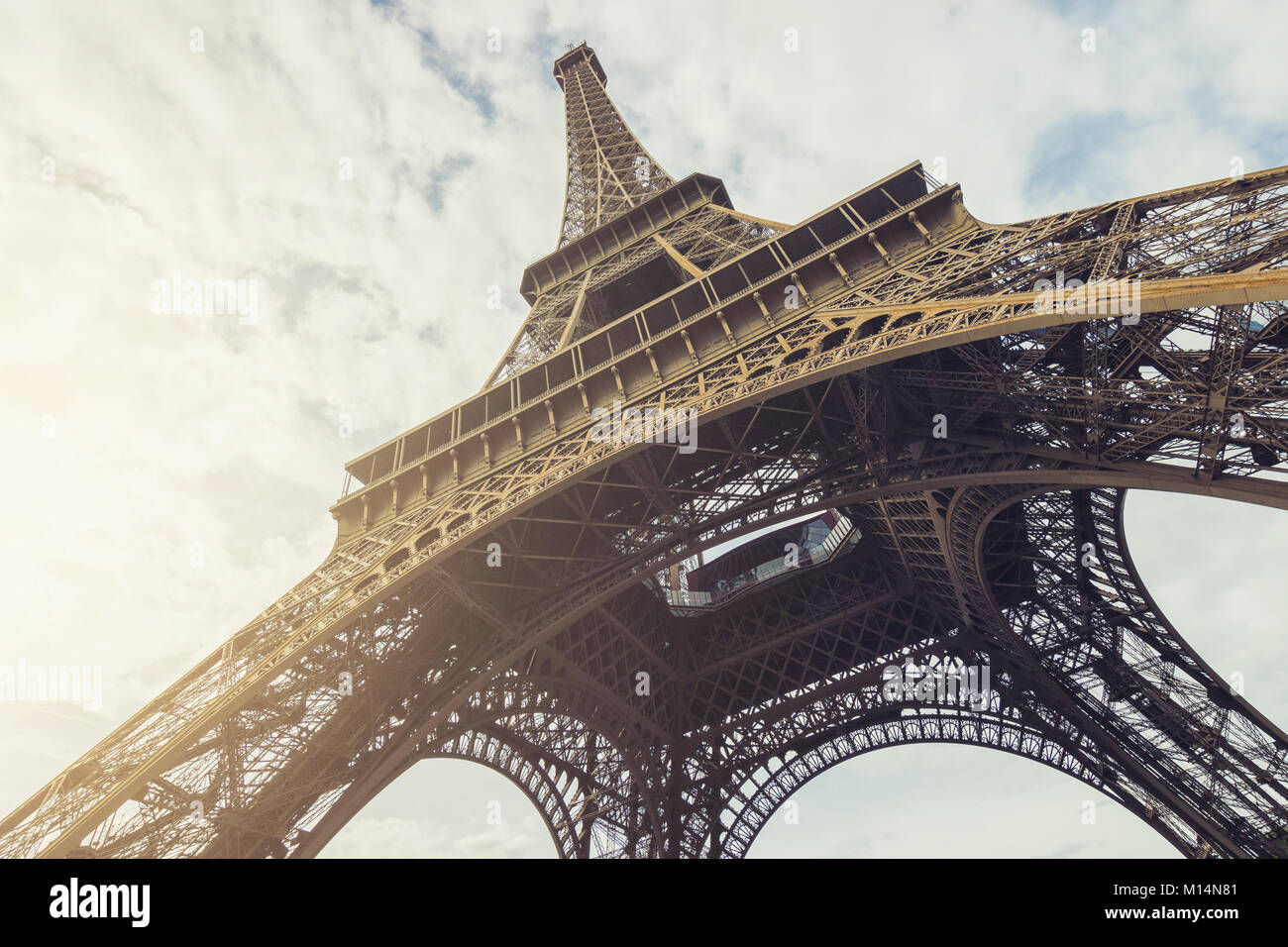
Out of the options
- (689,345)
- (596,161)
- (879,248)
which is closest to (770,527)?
(689,345)

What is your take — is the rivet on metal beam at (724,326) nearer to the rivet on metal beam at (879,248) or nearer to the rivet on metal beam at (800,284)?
the rivet on metal beam at (800,284)

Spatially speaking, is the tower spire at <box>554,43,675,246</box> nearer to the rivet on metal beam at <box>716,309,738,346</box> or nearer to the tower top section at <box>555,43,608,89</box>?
the tower top section at <box>555,43,608,89</box>

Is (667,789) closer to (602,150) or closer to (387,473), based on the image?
(387,473)

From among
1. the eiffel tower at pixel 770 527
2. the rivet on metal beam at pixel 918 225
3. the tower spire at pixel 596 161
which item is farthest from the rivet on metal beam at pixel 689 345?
the tower spire at pixel 596 161

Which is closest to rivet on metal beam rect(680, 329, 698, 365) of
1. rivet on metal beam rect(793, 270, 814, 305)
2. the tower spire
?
rivet on metal beam rect(793, 270, 814, 305)

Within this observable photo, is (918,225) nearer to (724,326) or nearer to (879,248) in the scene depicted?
(879,248)
